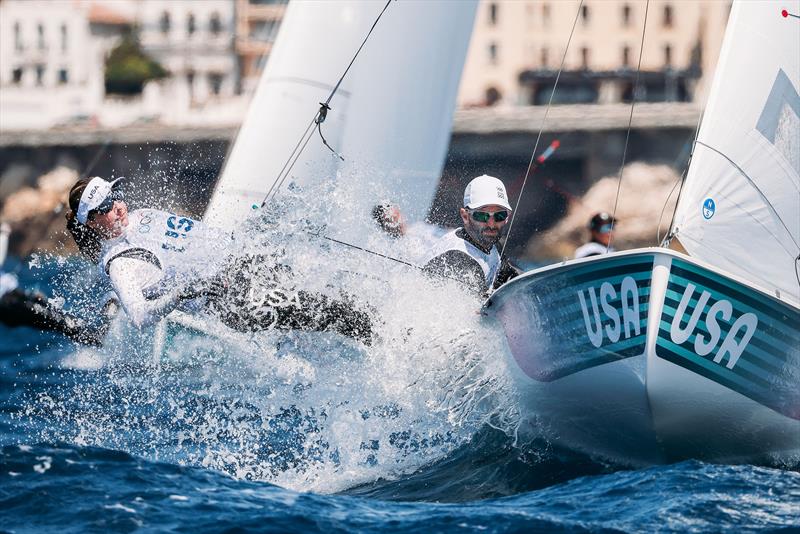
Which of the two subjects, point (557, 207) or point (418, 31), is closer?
point (418, 31)

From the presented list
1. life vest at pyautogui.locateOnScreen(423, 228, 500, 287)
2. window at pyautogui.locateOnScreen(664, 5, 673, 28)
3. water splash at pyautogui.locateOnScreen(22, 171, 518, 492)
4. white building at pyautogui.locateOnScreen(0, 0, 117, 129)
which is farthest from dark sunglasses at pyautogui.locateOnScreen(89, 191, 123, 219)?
white building at pyautogui.locateOnScreen(0, 0, 117, 129)

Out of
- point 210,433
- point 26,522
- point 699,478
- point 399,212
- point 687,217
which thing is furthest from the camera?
point 399,212

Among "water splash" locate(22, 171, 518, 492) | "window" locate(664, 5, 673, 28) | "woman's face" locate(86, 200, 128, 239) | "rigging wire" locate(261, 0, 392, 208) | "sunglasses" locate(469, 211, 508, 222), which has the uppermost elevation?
"window" locate(664, 5, 673, 28)

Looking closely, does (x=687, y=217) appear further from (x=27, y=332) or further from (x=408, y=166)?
(x=27, y=332)

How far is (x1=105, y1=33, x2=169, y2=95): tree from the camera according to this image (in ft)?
160

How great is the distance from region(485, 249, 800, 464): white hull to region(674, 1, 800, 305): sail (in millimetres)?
646

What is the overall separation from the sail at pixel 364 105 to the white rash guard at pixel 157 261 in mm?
1726

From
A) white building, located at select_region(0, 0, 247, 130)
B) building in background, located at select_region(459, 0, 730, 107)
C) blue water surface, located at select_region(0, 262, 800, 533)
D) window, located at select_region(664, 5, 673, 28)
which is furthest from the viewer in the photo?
white building, located at select_region(0, 0, 247, 130)

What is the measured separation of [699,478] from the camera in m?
5.40

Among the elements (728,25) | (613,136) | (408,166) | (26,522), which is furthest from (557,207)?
(26,522)

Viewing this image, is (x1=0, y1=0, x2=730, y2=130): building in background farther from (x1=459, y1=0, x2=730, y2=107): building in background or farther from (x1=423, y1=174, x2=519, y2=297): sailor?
(x1=423, y1=174, x2=519, y2=297): sailor

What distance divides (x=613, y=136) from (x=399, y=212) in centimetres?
2537

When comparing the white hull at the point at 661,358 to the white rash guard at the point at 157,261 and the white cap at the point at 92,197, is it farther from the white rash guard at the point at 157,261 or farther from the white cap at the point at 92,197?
the white cap at the point at 92,197

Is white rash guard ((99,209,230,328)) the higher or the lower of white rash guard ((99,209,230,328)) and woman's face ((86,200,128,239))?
the lower
